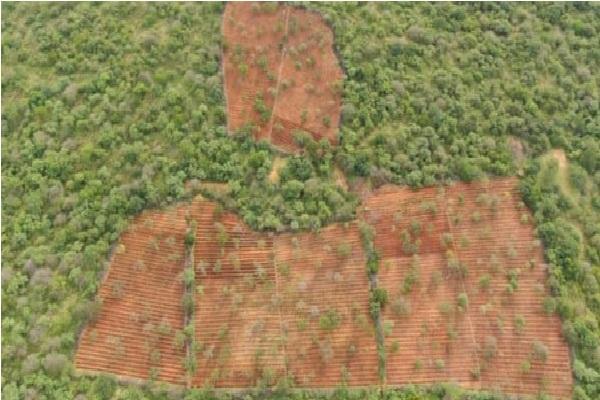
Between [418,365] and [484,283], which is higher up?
[484,283]

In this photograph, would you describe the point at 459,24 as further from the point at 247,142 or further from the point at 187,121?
the point at 187,121

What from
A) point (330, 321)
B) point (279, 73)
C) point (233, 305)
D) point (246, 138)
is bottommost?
point (233, 305)

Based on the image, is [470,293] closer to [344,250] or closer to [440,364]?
[440,364]

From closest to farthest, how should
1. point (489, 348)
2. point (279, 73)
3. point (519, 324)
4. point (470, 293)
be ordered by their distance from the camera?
point (489, 348) < point (519, 324) < point (470, 293) < point (279, 73)

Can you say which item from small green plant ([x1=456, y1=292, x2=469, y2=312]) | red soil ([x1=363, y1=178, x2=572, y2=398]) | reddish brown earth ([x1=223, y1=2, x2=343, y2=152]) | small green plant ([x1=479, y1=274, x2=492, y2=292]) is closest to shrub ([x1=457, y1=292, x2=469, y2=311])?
small green plant ([x1=456, y1=292, x2=469, y2=312])

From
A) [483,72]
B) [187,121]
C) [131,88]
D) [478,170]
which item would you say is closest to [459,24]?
[483,72]

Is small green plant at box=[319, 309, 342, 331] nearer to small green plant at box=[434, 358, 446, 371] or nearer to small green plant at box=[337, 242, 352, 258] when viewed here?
small green plant at box=[337, 242, 352, 258]

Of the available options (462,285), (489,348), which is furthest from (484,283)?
(489,348)
